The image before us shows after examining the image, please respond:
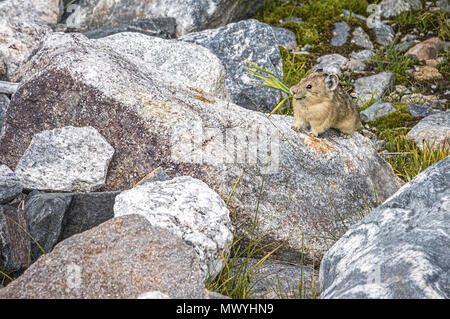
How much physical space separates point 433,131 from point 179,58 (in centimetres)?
412

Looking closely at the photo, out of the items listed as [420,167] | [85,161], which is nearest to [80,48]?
[85,161]

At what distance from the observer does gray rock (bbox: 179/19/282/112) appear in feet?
28.5

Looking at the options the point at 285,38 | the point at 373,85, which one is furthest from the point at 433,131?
the point at 285,38

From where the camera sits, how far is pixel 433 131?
8539 millimetres

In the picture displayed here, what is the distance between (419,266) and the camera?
3596mm

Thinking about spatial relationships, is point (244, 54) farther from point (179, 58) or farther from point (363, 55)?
point (363, 55)

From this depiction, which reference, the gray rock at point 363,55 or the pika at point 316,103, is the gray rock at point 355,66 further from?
the pika at point 316,103

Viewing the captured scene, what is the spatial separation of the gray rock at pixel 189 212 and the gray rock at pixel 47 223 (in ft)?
1.83

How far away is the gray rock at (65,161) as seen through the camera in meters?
5.19

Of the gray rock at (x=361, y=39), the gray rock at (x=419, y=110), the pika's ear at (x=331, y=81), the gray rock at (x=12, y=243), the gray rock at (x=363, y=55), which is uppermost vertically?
the pika's ear at (x=331, y=81)

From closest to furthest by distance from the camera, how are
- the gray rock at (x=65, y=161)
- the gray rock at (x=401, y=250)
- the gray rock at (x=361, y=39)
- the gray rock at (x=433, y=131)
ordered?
the gray rock at (x=401, y=250), the gray rock at (x=65, y=161), the gray rock at (x=433, y=131), the gray rock at (x=361, y=39)

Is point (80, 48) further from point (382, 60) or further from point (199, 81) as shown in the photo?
point (382, 60)

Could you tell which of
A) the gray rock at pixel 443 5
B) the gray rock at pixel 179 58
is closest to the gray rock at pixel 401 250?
the gray rock at pixel 179 58

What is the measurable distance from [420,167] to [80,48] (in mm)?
4536
